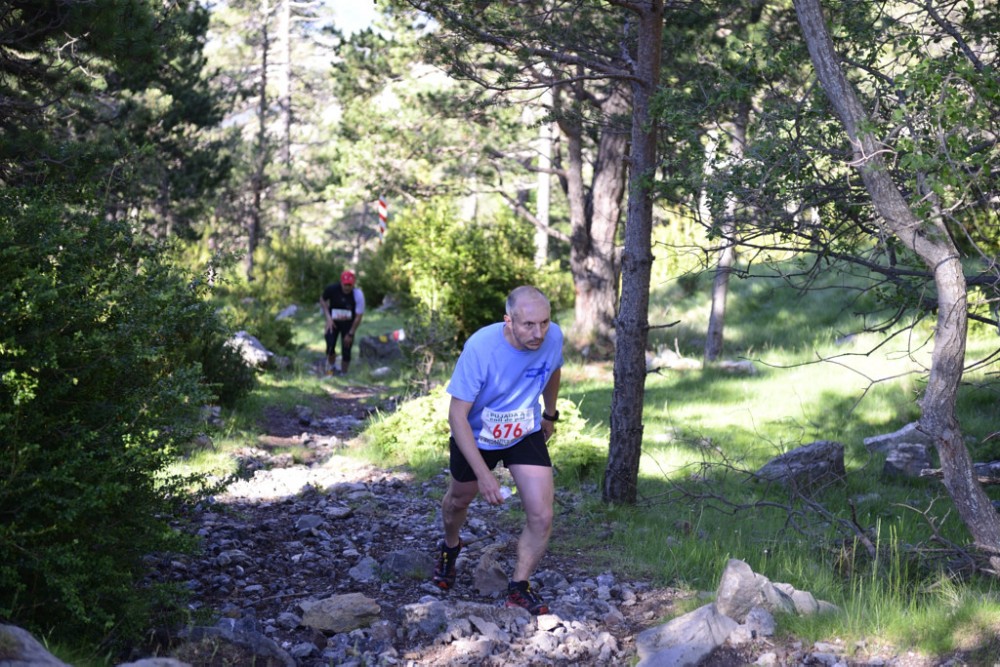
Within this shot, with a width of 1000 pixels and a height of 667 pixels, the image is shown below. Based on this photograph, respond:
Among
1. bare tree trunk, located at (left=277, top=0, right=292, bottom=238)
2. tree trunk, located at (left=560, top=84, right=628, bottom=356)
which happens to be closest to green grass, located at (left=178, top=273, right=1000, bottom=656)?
tree trunk, located at (left=560, top=84, right=628, bottom=356)

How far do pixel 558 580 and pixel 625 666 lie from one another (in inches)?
51.6

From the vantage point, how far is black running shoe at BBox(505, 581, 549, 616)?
507cm

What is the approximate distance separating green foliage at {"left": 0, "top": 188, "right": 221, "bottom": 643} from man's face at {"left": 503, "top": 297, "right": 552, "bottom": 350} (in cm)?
167

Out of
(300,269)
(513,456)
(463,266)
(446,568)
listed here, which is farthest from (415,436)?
(300,269)

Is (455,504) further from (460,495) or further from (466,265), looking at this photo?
(466,265)

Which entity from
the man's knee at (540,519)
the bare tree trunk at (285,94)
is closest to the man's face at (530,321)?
the man's knee at (540,519)

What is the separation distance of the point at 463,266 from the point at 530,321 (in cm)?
1333

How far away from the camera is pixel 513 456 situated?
16.9ft

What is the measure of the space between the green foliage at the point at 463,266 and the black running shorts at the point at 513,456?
10976 mm

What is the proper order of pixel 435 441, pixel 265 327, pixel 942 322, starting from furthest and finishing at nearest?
pixel 265 327 < pixel 435 441 < pixel 942 322

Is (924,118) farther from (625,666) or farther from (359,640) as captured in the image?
(359,640)

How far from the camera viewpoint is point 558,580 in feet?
19.1

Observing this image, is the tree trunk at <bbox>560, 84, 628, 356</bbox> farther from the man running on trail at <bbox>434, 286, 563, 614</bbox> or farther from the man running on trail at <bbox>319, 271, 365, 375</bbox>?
the man running on trail at <bbox>434, 286, 563, 614</bbox>

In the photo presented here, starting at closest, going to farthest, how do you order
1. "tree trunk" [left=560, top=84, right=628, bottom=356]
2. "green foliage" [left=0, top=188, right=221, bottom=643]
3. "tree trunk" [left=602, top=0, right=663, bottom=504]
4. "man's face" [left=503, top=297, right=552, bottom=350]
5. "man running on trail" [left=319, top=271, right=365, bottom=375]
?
"green foliage" [left=0, top=188, right=221, bottom=643] → "man's face" [left=503, top=297, right=552, bottom=350] → "tree trunk" [left=602, top=0, right=663, bottom=504] → "man running on trail" [left=319, top=271, right=365, bottom=375] → "tree trunk" [left=560, top=84, right=628, bottom=356]
